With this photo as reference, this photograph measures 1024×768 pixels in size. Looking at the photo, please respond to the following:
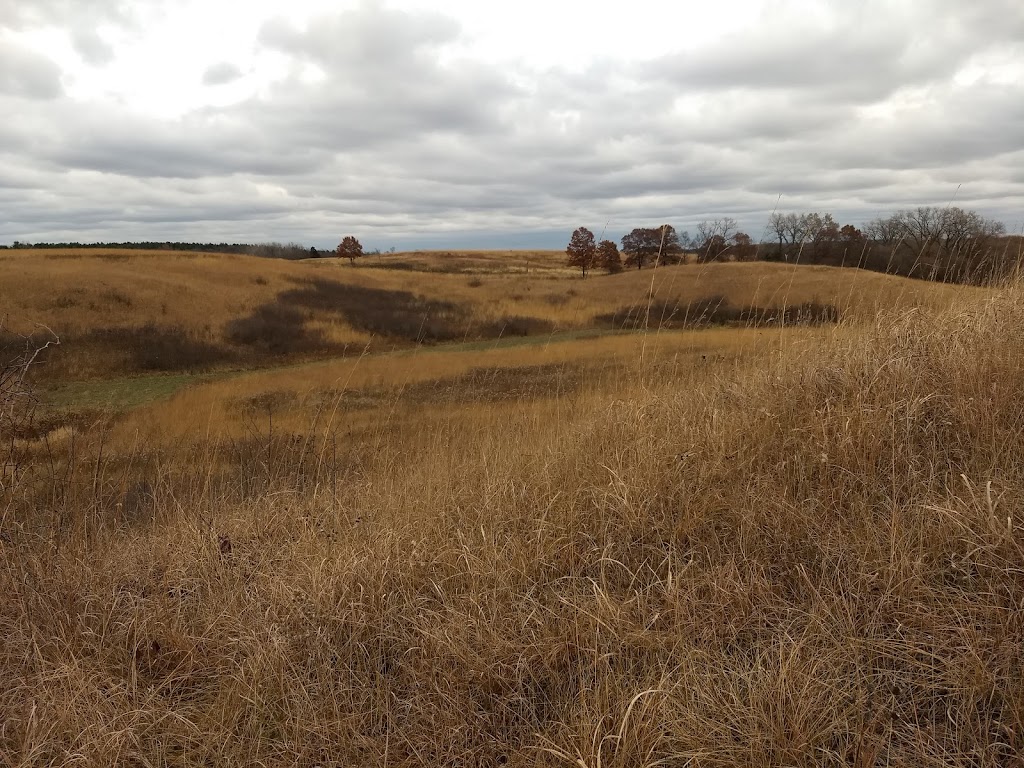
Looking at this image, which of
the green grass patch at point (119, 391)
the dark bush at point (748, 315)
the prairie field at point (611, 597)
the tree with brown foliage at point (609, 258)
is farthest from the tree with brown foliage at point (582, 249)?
the prairie field at point (611, 597)

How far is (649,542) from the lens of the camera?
125 inches

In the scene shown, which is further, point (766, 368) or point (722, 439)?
point (766, 368)

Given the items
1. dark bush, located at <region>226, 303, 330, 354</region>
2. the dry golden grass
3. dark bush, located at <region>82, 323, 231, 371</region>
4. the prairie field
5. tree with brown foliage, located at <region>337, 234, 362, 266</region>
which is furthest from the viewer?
tree with brown foliage, located at <region>337, 234, 362, 266</region>

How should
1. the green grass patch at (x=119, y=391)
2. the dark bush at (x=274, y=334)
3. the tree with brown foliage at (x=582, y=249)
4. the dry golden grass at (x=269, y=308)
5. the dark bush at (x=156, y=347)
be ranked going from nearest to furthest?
the green grass patch at (x=119, y=391) < the dark bush at (x=156, y=347) < the dry golden grass at (x=269, y=308) < the dark bush at (x=274, y=334) < the tree with brown foliage at (x=582, y=249)

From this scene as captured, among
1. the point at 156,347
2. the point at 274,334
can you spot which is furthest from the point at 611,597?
the point at 274,334

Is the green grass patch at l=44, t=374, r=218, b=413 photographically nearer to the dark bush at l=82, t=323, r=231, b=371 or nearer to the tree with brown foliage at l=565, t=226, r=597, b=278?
the dark bush at l=82, t=323, r=231, b=371

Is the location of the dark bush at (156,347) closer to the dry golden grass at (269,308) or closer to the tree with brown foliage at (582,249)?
the dry golden grass at (269,308)

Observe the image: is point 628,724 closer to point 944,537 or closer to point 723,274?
point 944,537

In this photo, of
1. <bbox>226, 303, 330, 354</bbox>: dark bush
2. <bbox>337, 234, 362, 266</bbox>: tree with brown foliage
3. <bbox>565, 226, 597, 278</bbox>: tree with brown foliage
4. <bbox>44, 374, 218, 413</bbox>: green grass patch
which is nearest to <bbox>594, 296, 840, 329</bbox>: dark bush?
<bbox>44, 374, 218, 413</bbox>: green grass patch

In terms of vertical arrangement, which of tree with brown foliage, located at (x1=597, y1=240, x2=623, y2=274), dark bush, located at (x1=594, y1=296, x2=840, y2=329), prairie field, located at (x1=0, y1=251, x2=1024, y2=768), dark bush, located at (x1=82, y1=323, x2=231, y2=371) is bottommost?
dark bush, located at (x1=82, y1=323, x2=231, y2=371)

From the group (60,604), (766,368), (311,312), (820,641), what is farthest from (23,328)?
(820,641)

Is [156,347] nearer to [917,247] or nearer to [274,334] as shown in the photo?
[274,334]

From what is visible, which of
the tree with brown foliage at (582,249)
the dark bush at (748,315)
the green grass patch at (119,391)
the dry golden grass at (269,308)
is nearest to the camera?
the dark bush at (748,315)

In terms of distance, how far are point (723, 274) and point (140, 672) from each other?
34959 millimetres
